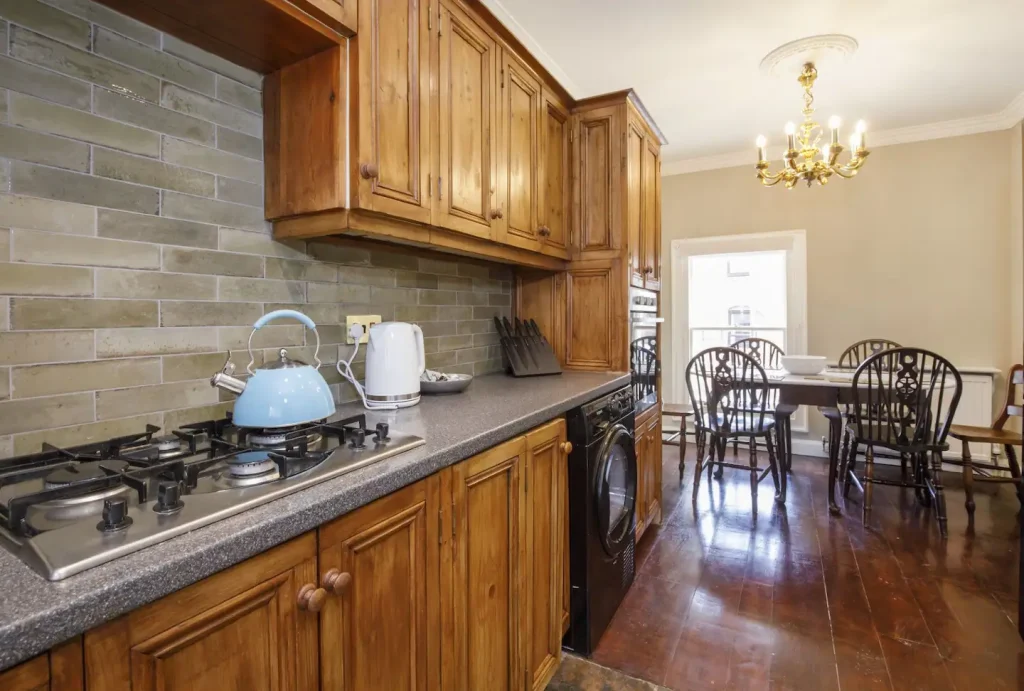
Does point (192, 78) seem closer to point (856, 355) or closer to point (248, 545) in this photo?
point (248, 545)

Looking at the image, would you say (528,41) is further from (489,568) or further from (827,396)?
(827,396)

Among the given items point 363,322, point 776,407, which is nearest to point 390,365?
point 363,322

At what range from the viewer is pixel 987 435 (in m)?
3.03

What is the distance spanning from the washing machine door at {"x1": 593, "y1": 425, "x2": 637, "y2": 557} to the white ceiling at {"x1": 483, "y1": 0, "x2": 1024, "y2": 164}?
2004 millimetres

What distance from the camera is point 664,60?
2.89 meters

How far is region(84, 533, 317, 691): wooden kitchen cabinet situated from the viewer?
0.59 meters

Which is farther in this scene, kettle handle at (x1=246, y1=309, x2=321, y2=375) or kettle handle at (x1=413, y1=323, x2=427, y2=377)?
kettle handle at (x1=413, y1=323, x2=427, y2=377)

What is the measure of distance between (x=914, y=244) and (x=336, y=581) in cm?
472

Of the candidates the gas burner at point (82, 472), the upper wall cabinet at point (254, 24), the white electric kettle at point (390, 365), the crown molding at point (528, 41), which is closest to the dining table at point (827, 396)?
the crown molding at point (528, 41)

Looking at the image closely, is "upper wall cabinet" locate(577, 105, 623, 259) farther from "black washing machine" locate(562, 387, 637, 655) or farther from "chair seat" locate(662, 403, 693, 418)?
"chair seat" locate(662, 403, 693, 418)

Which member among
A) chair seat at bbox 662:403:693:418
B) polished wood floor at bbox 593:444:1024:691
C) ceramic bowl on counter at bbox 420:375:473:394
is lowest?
polished wood floor at bbox 593:444:1024:691

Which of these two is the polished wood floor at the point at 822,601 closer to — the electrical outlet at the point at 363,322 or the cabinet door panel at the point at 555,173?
the electrical outlet at the point at 363,322

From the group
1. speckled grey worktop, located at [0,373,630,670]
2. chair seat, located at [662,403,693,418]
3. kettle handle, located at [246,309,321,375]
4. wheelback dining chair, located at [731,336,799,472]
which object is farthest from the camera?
chair seat, located at [662,403,693,418]

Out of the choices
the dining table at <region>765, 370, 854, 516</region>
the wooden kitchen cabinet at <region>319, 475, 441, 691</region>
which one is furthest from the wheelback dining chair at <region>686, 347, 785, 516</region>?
the wooden kitchen cabinet at <region>319, 475, 441, 691</region>
